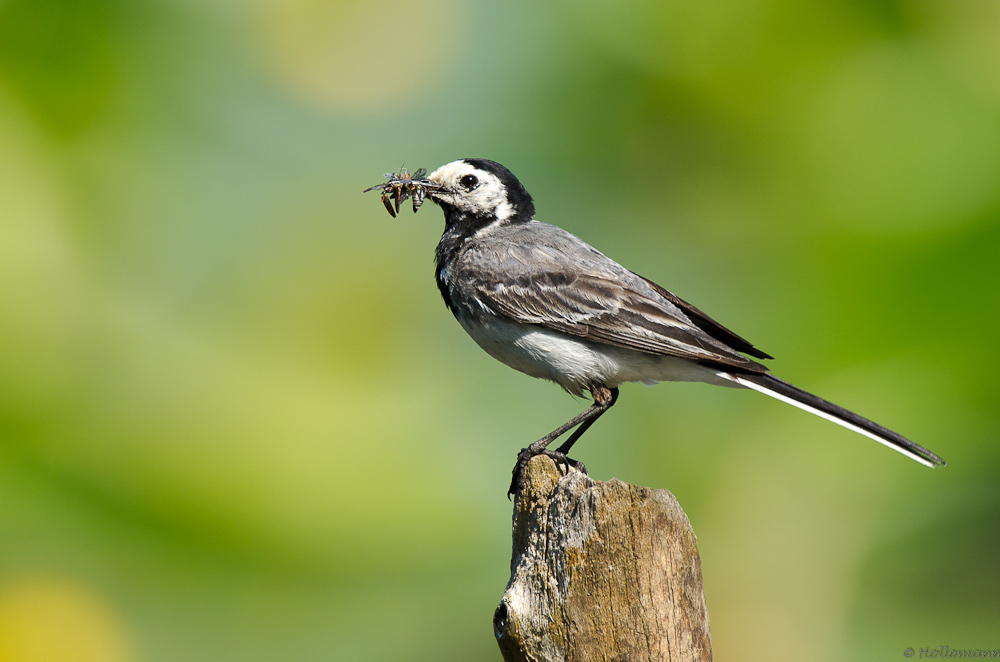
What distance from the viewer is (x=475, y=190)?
593 cm

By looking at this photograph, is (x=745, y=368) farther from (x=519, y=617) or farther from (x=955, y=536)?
(x=955, y=536)

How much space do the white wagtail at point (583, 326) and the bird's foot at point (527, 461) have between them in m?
0.01

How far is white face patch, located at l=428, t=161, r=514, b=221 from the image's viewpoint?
593 cm

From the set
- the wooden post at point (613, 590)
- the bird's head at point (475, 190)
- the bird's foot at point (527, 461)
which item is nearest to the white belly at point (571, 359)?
the bird's foot at point (527, 461)

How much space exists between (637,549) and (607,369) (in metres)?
2.08

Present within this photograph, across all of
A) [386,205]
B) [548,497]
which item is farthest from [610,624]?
[386,205]

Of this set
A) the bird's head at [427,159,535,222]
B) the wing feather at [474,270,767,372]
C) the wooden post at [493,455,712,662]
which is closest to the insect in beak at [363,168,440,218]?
the bird's head at [427,159,535,222]

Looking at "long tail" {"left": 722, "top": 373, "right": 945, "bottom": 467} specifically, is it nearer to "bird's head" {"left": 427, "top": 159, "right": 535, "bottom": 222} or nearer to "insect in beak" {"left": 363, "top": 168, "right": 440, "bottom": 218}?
"bird's head" {"left": 427, "top": 159, "right": 535, "bottom": 222}

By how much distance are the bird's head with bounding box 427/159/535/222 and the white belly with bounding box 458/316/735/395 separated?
1182mm

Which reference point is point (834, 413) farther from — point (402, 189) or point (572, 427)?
point (402, 189)

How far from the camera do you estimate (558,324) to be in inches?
191

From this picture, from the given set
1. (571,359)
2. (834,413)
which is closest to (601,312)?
(571,359)

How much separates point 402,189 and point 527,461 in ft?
8.74

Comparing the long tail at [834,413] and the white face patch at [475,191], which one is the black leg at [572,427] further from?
the white face patch at [475,191]
